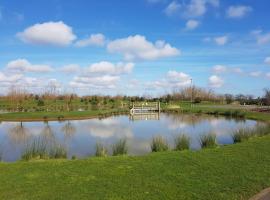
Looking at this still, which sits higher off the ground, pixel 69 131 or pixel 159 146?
pixel 159 146

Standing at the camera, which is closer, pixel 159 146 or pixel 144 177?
pixel 144 177

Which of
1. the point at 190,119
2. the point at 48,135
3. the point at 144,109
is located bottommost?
the point at 48,135

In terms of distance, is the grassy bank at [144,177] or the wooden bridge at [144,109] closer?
the grassy bank at [144,177]

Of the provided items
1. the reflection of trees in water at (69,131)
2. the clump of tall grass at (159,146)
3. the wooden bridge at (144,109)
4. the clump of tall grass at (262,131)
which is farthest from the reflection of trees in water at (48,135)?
→ the wooden bridge at (144,109)

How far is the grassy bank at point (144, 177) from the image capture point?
19.0ft

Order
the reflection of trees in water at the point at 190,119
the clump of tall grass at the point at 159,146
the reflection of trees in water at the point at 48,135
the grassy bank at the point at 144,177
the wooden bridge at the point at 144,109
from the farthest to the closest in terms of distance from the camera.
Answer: the wooden bridge at the point at 144,109
the reflection of trees in water at the point at 190,119
the reflection of trees in water at the point at 48,135
the clump of tall grass at the point at 159,146
the grassy bank at the point at 144,177

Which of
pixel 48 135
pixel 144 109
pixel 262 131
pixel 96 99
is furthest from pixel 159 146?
pixel 96 99

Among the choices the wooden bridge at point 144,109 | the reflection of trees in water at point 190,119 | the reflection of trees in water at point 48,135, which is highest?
the wooden bridge at point 144,109

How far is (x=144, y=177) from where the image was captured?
690 cm

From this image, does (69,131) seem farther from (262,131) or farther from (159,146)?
(262,131)

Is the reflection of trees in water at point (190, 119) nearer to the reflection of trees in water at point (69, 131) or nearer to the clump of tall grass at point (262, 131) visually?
the clump of tall grass at point (262, 131)

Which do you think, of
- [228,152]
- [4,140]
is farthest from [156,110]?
[228,152]

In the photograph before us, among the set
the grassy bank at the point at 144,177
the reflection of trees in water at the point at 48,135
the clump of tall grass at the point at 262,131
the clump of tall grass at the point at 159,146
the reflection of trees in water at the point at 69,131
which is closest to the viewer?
the grassy bank at the point at 144,177

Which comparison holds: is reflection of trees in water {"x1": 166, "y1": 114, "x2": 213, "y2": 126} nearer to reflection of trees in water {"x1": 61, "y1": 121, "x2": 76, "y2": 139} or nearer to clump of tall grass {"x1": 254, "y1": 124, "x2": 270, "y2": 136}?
clump of tall grass {"x1": 254, "y1": 124, "x2": 270, "y2": 136}
